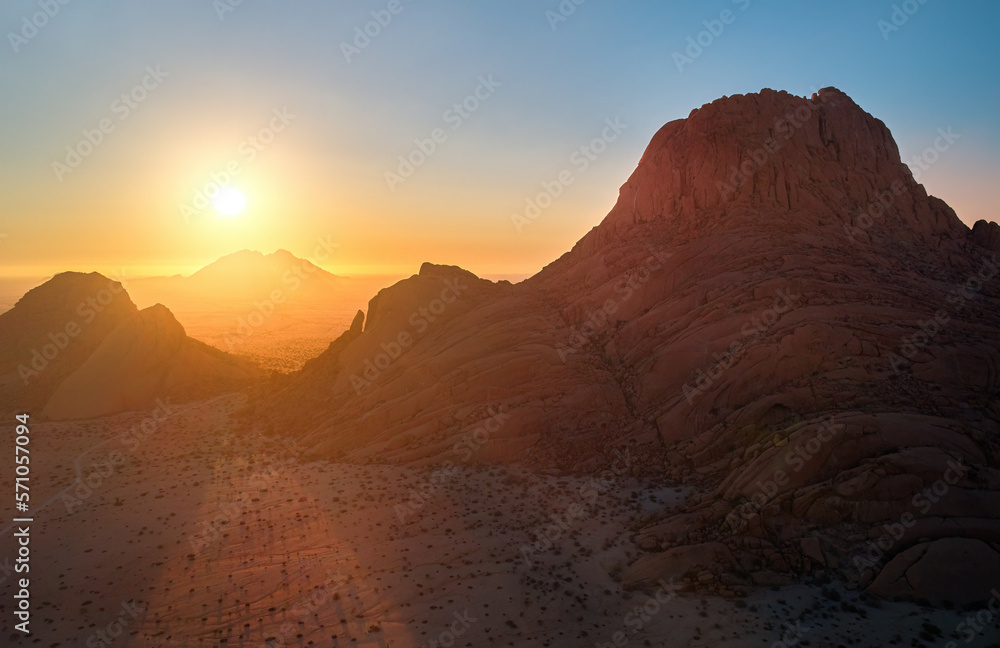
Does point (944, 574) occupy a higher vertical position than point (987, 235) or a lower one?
lower

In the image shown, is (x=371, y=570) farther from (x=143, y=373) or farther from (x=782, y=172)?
(x=782, y=172)

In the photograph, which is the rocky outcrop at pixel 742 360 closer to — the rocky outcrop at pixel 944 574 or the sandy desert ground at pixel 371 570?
the rocky outcrop at pixel 944 574

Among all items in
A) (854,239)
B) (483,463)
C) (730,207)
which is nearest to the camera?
(483,463)

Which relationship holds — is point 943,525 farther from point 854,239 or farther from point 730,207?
point 730,207

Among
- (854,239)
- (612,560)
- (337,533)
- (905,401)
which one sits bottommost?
(612,560)

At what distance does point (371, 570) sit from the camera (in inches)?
671

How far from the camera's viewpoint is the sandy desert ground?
13.6 metres

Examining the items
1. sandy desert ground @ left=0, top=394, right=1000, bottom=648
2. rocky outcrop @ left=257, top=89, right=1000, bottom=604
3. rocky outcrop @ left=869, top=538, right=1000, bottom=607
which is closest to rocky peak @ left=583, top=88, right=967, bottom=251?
rocky outcrop @ left=257, top=89, right=1000, bottom=604

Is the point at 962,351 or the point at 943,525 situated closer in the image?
the point at 943,525

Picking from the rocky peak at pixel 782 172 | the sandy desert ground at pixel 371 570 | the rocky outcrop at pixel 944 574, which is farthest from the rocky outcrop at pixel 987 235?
the sandy desert ground at pixel 371 570

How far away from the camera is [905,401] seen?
19.7 meters

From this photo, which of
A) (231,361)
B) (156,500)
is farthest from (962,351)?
(231,361)

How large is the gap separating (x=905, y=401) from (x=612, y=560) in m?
13.1

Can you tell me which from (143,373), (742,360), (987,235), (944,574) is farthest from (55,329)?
(987,235)
